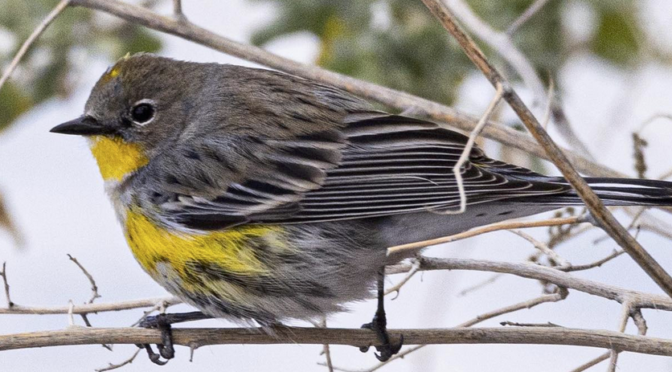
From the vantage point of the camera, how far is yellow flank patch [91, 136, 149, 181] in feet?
13.8

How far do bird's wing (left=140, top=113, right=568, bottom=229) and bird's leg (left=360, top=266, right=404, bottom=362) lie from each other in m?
0.35

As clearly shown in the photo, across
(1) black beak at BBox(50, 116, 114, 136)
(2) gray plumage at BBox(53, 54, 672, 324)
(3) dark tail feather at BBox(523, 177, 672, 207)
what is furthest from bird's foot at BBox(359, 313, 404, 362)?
(1) black beak at BBox(50, 116, 114, 136)

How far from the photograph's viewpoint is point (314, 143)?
3965mm

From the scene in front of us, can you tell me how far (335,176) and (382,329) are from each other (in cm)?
62

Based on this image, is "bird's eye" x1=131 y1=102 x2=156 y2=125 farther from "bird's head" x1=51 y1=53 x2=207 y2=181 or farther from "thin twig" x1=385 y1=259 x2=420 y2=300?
"thin twig" x1=385 y1=259 x2=420 y2=300

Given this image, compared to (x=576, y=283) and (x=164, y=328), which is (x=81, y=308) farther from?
(x=576, y=283)

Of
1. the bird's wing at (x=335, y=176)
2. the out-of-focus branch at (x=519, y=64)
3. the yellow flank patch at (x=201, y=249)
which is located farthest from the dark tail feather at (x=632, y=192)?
the yellow flank patch at (x=201, y=249)

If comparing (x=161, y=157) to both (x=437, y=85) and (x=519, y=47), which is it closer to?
(x=437, y=85)

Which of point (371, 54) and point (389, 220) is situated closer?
point (389, 220)

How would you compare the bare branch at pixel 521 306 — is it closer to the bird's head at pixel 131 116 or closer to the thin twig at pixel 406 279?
the thin twig at pixel 406 279

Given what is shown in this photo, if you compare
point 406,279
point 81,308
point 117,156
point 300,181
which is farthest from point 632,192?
point 117,156

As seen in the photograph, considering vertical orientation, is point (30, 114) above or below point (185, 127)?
above

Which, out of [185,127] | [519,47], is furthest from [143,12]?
[519,47]

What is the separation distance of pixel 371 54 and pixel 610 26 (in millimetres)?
1968
